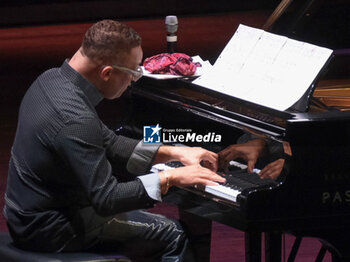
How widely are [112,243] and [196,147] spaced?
19.4 inches

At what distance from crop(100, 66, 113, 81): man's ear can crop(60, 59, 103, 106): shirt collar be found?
0.15ft

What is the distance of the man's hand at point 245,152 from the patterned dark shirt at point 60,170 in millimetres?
460

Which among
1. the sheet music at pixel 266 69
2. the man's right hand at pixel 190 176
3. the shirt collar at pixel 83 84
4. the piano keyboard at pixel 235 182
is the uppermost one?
the shirt collar at pixel 83 84

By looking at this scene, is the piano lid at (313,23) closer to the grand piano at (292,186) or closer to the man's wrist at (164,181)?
the grand piano at (292,186)

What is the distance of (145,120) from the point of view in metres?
3.34

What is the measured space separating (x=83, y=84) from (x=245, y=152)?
0.68 metres

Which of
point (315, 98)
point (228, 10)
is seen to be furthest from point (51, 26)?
point (315, 98)

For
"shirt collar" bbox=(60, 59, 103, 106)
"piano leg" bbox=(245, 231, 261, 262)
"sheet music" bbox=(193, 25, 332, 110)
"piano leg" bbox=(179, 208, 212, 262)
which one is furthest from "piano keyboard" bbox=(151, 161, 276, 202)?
"shirt collar" bbox=(60, 59, 103, 106)

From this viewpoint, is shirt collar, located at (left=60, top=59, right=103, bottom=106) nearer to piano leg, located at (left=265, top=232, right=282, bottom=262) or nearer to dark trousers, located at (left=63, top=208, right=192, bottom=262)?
dark trousers, located at (left=63, top=208, right=192, bottom=262)

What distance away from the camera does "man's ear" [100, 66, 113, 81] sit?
2.58 meters

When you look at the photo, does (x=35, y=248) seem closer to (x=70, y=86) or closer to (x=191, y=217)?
(x=70, y=86)

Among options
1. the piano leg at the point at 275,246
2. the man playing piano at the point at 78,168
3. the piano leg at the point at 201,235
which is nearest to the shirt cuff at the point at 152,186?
the man playing piano at the point at 78,168

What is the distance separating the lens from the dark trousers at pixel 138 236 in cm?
270

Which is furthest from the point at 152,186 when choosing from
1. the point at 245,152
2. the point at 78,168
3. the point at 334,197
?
the point at 334,197
